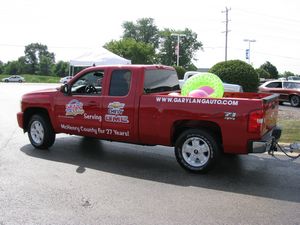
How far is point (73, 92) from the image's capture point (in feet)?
26.5

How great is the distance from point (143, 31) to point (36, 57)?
46411 millimetres

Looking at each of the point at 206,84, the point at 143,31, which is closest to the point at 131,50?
the point at 143,31

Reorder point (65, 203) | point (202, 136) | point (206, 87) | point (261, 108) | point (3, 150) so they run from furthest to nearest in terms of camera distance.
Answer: point (3, 150)
point (206, 87)
point (202, 136)
point (261, 108)
point (65, 203)

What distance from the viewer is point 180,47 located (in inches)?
4168

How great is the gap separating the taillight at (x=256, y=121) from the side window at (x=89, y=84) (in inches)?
118

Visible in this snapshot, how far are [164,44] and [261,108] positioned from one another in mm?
99582

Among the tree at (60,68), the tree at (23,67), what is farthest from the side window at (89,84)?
the tree at (23,67)

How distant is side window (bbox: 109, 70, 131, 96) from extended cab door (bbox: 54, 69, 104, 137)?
272 mm

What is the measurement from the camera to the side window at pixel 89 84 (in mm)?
7822

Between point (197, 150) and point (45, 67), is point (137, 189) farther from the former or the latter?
point (45, 67)

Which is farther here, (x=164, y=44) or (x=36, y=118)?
(x=164, y=44)

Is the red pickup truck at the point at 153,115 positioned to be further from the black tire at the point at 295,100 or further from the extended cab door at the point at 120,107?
the black tire at the point at 295,100

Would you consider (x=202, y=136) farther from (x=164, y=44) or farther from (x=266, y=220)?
(x=164, y=44)

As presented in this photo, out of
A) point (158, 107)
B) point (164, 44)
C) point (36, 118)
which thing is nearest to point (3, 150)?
point (36, 118)
